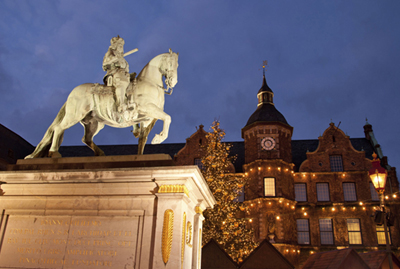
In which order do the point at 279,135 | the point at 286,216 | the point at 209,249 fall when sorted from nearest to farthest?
the point at 209,249
the point at 286,216
the point at 279,135

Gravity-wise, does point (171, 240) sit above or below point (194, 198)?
below

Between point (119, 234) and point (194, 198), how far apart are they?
1.83 metres

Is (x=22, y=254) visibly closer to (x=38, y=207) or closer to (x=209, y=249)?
(x=38, y=207)

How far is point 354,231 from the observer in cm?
3056

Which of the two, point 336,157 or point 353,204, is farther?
point 336,157

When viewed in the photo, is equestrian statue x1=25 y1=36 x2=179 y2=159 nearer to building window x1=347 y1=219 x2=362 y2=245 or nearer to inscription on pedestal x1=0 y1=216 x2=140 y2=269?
inscription on pedestal x1=0 y1=216 x2=140 y2=269

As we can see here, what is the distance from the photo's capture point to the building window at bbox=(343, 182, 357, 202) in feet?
104

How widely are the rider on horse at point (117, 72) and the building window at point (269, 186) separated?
24.0 metres

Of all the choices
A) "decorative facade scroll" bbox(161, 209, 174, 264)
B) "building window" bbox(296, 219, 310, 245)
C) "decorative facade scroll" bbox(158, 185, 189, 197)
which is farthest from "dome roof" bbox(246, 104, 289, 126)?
"decorative facade scroll" bbox(161, 209, 174, 264)

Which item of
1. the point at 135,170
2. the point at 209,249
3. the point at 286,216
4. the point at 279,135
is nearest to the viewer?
the point at 135,170

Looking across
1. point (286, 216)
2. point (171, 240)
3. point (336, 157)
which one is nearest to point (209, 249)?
point (171, 240)

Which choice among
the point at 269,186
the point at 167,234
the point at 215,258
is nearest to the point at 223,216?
the point at 269,186

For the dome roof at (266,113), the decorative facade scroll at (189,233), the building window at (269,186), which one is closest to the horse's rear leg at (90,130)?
the decorative facade scroll at (189,233)

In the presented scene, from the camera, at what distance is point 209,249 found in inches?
431
